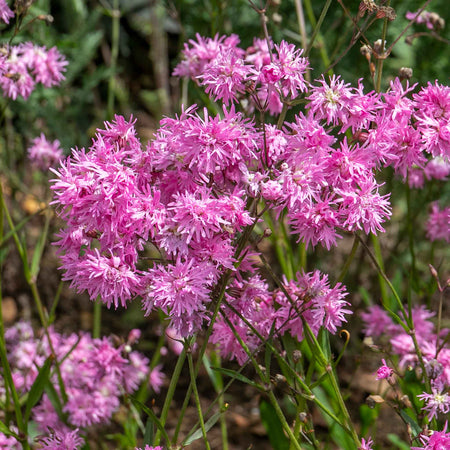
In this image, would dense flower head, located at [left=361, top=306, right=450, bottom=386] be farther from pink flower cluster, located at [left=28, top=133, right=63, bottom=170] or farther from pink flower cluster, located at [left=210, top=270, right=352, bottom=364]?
pink flower cluster, located at [left=28, top=133, right=63, bottom=170]

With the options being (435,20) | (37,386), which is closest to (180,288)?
(37,386)

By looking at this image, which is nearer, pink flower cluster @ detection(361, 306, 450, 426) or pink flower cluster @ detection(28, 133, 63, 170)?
pink flower cluster @ detection(361, 306, 450, 426)

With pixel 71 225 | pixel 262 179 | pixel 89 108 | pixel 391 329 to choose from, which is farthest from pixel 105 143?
pixel 89 108

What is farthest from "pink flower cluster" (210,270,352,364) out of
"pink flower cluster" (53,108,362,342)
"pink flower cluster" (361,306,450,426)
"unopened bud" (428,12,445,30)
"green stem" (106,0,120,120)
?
"green stem" (106,0,120,120)

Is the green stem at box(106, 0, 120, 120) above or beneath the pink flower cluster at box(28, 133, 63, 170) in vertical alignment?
above

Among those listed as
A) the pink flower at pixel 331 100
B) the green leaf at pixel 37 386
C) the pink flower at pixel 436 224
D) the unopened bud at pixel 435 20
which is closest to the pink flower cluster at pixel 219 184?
the pink flower at pixel 331 100

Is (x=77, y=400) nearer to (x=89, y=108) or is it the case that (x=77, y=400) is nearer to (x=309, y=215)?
(x=309, y=215)

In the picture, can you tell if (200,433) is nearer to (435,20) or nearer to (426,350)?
(426,350)

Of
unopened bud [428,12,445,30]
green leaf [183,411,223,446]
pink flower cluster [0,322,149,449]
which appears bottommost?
pink flower cluster [0,322,149,449]
